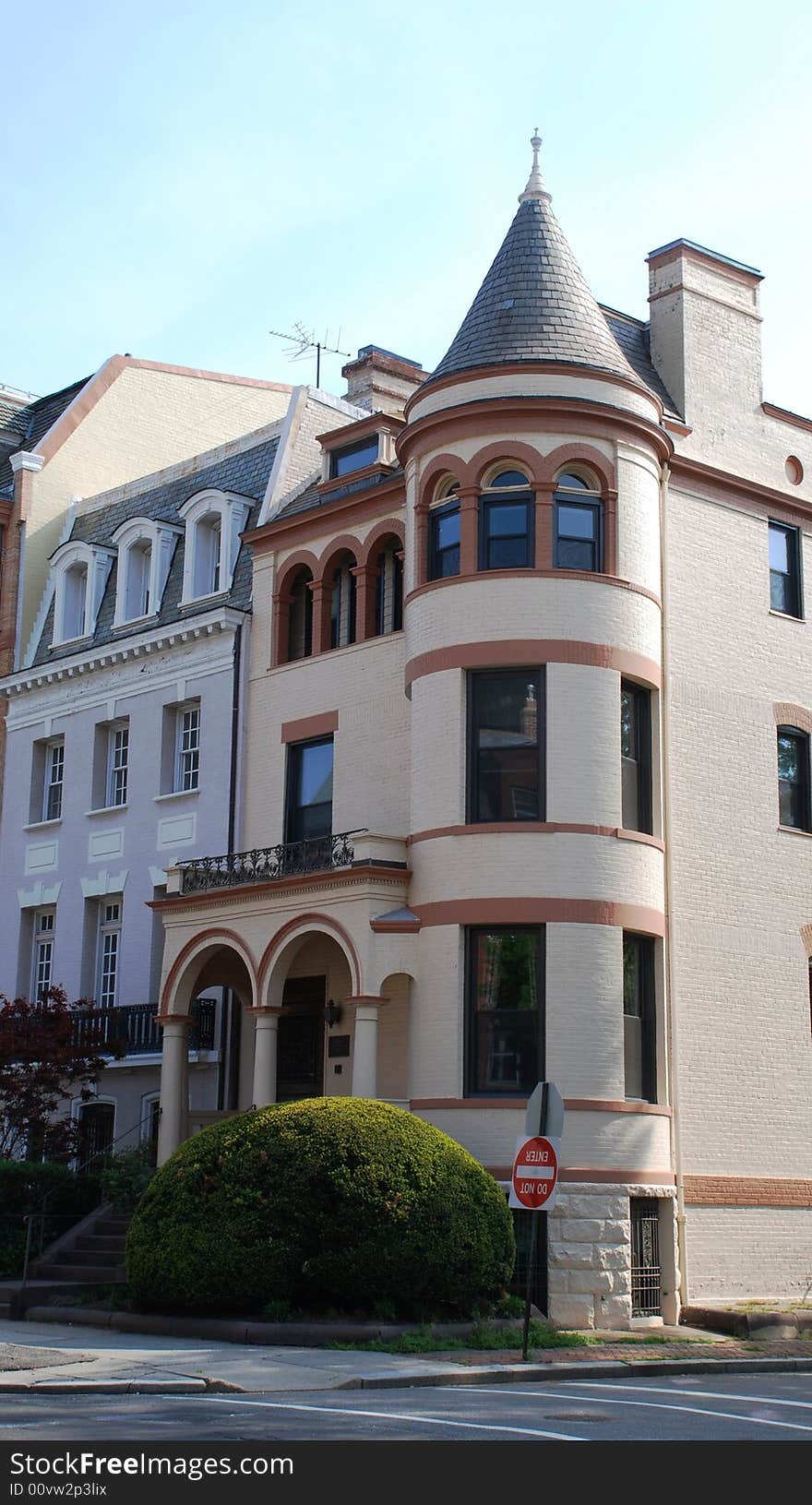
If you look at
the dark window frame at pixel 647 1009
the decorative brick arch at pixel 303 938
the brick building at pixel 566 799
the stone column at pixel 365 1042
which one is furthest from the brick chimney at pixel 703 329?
the stone column at pixel 365 1042

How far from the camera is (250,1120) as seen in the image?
2162 centimetres

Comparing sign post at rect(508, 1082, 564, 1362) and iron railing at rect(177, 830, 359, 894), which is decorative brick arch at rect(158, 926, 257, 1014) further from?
sign post at rect(508, 1082, 564, 1362)

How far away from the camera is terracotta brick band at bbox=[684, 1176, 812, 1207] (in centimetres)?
2523

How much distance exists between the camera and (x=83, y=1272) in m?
25.1

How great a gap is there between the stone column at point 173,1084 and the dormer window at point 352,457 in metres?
9.59

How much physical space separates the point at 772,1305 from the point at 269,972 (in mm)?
8471

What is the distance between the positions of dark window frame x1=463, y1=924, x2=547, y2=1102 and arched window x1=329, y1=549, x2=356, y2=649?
713 centimetres

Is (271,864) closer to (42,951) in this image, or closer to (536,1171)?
(42,951)

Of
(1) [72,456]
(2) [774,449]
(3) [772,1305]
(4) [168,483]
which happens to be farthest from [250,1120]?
(1) [72,456]

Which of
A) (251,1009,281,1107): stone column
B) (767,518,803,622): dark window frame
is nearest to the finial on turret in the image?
(767,518,803,622): dark window frame

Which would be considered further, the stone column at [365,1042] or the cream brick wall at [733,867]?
the cream brick wall at [733,867]

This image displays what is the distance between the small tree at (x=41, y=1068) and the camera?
29.5 metres

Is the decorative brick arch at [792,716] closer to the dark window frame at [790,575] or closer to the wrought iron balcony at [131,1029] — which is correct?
the dark window frame at [790,575]

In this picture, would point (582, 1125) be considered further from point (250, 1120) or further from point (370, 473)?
point (370, 473)
